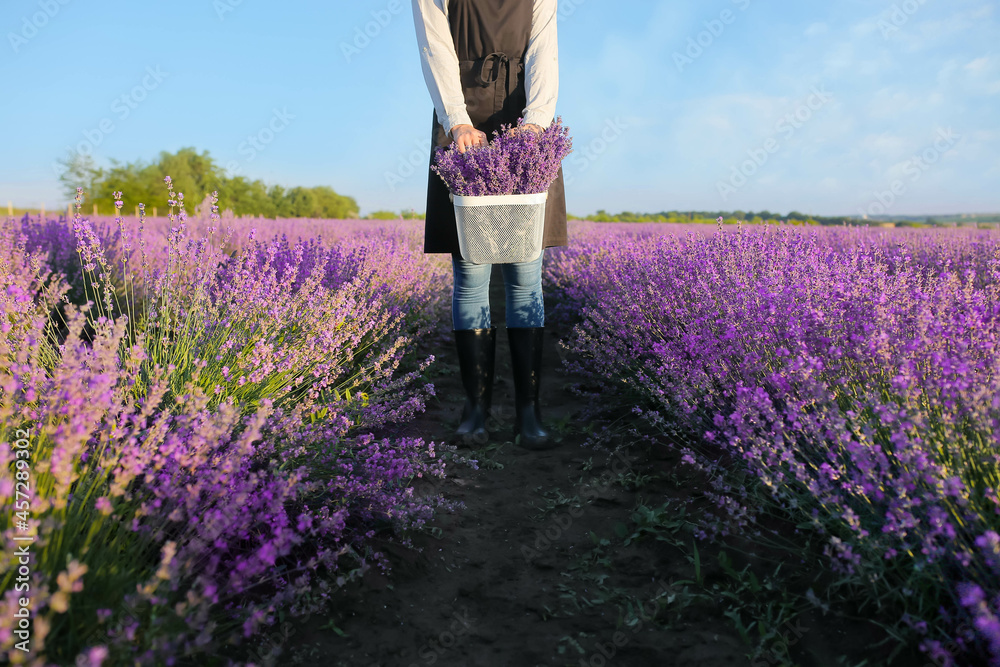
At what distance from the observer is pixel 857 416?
146 centimetres

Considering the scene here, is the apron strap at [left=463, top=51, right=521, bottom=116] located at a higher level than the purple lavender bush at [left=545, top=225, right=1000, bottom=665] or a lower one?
higher

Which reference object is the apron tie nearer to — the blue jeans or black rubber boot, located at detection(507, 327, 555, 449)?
the blue jeans

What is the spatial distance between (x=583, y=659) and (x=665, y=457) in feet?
4.10

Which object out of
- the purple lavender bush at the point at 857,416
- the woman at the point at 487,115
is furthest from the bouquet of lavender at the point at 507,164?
the purple lavender bush at the point at 857,416

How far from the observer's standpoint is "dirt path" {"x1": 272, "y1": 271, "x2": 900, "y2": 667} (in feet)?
4.99

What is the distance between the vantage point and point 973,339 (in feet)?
5.11

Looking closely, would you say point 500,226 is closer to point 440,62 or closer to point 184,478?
point 440,62

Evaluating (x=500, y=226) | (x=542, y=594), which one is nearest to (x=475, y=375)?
(x=500, y=226)

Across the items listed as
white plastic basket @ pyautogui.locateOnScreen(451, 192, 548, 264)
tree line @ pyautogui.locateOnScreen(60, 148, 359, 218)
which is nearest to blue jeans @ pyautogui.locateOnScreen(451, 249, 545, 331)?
white plastic basket @ pyautogui.locateOnScreen(451, 192, 548, 264)

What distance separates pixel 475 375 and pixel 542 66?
1451mm

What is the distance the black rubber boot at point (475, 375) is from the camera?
292cm

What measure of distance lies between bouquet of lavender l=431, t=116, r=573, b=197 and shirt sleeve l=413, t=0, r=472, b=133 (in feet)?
0.80

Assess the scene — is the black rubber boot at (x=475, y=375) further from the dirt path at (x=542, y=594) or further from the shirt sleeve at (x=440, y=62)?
the shirt sleeve at (x=440, y=62)

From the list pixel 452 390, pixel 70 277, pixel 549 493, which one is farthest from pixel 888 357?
pixel 70 277
